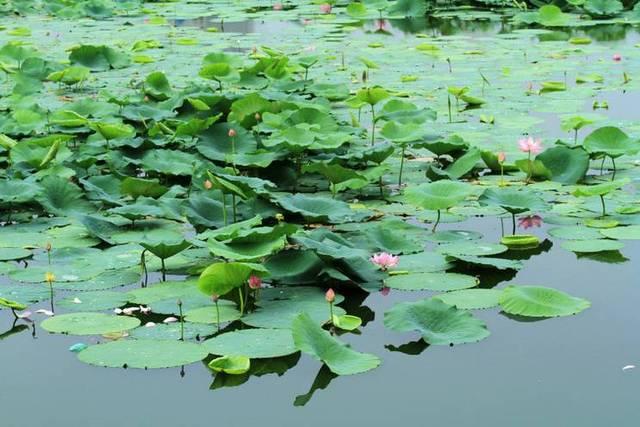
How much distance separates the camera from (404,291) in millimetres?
2508

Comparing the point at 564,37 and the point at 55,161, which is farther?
the point at 564,37

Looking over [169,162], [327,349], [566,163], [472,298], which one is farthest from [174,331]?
[566,163]

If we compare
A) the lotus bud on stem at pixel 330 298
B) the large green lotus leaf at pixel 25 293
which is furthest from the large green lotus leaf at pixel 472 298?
the large green lotus leaf at pixel 25 293

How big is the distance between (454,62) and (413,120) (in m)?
2.22

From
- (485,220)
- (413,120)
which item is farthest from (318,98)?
(485,220)

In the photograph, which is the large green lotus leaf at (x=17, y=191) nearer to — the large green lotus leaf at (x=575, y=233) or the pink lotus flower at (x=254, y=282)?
the pink lotus flower at (x=254, y=282)

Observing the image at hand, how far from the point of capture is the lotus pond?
80.5 inches

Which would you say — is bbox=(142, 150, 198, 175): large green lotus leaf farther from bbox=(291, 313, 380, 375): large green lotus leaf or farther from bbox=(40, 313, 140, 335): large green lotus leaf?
bbox=(291, 313, 380, 375): large green lotus leaf

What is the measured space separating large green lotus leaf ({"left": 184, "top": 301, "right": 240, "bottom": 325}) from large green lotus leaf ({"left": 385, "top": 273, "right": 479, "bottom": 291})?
380 millimetres

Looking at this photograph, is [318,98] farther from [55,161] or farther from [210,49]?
[210,49]

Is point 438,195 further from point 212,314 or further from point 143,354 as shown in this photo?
point 143,354

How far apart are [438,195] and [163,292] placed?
0.85 meters

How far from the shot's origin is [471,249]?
276 cm

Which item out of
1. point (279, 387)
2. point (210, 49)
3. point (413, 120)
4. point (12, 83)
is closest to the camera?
point (279, 387)
